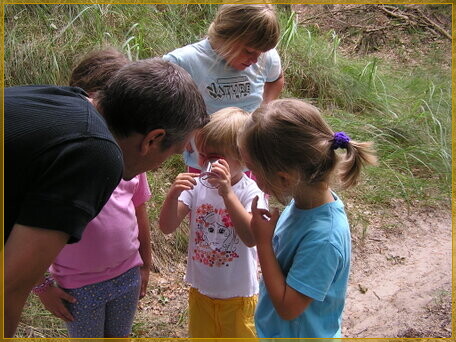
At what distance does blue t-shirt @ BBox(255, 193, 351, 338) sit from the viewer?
5.17 feet

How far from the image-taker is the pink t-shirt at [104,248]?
1867 mm

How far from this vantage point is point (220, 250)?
7.02 feet

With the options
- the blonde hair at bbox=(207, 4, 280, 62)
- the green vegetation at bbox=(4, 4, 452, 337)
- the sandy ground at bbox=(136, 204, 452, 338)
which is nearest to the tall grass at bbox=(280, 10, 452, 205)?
the green vegetation at bbox=(4, 4, 452, 337)

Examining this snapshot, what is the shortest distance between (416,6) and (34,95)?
8.20m

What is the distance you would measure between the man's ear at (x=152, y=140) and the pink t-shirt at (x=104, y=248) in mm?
477

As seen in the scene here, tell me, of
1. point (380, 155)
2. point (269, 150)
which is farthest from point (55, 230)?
point (380, 155)

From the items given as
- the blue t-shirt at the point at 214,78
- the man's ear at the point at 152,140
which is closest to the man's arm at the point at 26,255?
the man's ear at the point at 152,140

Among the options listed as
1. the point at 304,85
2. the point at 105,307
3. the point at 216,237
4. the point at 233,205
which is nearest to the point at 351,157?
the point at 233,205

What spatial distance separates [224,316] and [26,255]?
1157 mm

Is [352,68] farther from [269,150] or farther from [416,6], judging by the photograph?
[269,150]

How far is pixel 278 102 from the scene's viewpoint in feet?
5.57

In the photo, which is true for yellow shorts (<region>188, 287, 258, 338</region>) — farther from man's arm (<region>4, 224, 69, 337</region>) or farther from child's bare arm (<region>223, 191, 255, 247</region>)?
man's arm (<region>4, 224, 69, 337</region>)

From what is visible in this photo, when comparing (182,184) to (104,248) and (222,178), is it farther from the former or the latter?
(104,248)

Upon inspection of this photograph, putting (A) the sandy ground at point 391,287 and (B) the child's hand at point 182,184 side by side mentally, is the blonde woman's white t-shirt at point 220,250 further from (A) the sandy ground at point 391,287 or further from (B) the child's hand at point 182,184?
(A) the sandy ground at point 391,287
